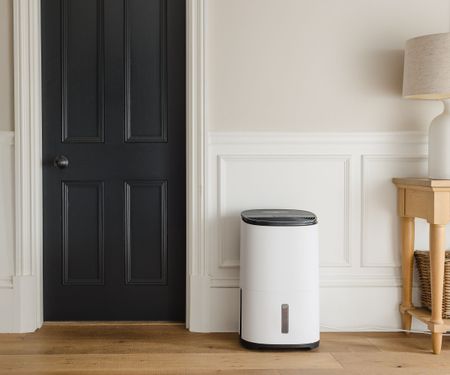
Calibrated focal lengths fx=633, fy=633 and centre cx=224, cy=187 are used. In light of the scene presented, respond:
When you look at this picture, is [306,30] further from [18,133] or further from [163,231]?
[18,133]

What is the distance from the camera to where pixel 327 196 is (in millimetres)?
3324

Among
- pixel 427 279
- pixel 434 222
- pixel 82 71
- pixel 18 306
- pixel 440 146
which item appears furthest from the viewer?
pixel 82 71

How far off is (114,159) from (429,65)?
166 cm

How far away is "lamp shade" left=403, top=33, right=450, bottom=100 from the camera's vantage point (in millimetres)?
2902

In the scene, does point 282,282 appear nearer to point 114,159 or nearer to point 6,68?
point 114,159

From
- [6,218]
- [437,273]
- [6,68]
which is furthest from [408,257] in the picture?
[6,68]

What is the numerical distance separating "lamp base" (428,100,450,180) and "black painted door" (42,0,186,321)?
1.28 metres

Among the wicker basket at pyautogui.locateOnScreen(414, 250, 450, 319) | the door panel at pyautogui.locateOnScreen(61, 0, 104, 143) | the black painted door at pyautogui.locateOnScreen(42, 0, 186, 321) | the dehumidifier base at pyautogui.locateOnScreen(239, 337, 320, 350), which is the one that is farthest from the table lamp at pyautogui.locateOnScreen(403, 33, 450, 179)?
the door panel at pyautogui.locateOnScreen(61, 0, 104, 143)

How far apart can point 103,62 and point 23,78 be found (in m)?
0.42

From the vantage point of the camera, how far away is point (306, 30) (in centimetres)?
330

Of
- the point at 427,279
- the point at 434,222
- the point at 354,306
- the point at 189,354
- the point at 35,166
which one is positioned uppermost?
the point at 35,166

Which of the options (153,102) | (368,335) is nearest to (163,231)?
(153,102)

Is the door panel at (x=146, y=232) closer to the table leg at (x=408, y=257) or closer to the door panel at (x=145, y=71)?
the door panel at (x=145, y=71)

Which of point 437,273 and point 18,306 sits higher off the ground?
point 437,273
